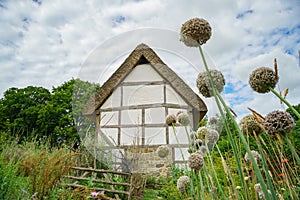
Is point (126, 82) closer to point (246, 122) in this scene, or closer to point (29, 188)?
point (29, 188)

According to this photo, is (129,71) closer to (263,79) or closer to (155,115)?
(155,115)

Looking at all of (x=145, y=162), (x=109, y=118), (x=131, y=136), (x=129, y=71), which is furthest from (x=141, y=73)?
(x=145, y=162)

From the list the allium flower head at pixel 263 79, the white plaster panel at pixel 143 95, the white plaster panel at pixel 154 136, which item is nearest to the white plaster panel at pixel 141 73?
the white plaster panel at pixel 143 95

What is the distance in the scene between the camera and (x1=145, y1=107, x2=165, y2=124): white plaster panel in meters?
4.96

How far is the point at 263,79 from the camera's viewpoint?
573mm

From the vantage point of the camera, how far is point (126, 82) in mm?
5906

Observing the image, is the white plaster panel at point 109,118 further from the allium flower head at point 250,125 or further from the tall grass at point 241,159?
the allium flower head at point 250,125

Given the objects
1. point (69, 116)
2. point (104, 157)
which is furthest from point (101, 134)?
point (69, 116)

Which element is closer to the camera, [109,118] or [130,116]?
[130,116]

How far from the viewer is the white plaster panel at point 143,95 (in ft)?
16.8

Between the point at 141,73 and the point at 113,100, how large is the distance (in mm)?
997

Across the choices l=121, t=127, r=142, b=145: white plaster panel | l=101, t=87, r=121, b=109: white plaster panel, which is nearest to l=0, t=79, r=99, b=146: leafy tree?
l=101, t=87, r=121, b=109: white plaster panel

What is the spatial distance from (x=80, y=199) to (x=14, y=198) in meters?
0.68

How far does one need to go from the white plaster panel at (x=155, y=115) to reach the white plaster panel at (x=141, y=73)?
871mm
